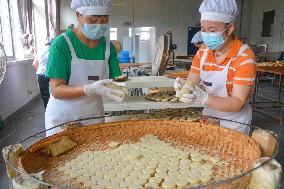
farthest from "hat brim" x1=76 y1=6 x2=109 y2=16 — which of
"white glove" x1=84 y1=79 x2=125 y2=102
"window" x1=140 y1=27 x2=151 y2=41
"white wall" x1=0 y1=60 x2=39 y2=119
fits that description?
"white wall" x1=0 y1=60 x2=39 y2=119

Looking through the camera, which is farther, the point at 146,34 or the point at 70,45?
the point at 146,34

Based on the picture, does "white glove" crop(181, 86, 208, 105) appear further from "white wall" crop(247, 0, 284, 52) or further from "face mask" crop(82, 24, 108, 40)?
"white wall" crop(247, 0, 284, 52)

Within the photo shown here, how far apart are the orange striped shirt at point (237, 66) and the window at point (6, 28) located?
15.6 ft

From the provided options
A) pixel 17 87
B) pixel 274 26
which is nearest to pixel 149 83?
pixel 17 87

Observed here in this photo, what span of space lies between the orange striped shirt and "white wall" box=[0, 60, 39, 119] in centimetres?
378

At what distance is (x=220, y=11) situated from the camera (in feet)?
5.04

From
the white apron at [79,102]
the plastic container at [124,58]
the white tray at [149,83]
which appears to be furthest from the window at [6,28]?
the white apron at [79,102]

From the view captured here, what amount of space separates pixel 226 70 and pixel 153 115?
154cm

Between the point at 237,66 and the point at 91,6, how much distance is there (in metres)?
0.91

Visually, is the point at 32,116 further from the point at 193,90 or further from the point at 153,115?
the point at 193,90

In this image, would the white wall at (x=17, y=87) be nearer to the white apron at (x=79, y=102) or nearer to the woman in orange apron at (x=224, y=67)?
the white apron at (x=79, y=102)

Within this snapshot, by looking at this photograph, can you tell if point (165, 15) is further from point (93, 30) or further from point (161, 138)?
point (161, 138)

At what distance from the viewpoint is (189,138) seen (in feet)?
4.48

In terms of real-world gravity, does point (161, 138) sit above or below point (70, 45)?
below
